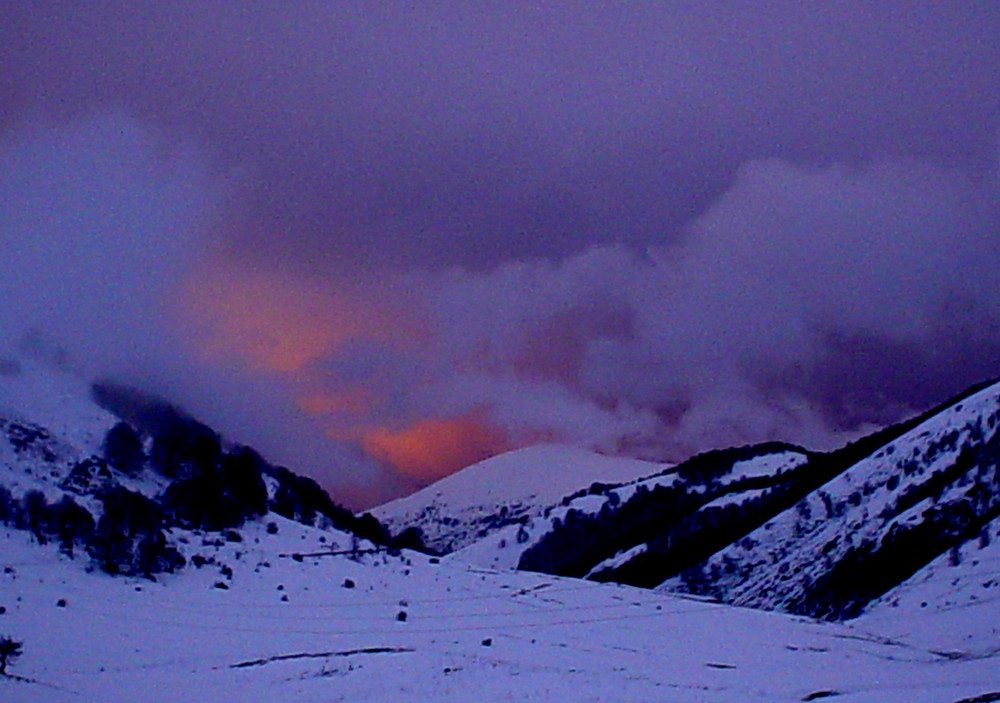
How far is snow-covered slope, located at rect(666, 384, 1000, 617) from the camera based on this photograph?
6812 cm

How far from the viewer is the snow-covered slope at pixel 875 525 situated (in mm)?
68125

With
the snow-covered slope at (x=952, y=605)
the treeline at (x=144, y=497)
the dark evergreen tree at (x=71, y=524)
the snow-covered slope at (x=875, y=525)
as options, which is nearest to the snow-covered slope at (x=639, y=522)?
the snow-covered slope at (x=875, y=525)

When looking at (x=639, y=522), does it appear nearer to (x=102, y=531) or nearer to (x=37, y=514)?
(x=102, y=531)

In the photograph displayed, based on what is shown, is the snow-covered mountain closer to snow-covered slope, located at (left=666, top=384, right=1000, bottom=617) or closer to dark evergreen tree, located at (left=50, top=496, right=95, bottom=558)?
dark evergreen tree, located at (left=50, top=496, right=95, bottom=558)

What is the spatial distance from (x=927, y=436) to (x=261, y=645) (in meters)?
89.6

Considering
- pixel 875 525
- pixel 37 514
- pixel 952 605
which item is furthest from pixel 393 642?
pixel 875 525

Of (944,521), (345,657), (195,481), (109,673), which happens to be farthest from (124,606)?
(944,521)

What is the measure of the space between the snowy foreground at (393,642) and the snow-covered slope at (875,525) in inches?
1013

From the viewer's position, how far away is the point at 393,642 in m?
29.1

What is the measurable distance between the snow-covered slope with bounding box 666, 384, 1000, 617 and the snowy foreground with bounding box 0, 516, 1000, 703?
2574 centimetres

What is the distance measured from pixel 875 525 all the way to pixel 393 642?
65.9m

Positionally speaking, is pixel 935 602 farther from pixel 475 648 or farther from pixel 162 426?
pixel 162 426

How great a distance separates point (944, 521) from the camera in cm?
6975

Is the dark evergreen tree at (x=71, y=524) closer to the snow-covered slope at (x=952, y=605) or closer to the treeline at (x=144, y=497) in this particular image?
the treeline at (x=144, y=497)
